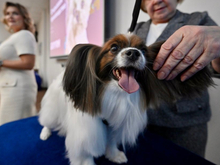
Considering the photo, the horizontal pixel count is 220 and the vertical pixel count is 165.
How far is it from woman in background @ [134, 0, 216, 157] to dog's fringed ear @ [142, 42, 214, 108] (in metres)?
0.22

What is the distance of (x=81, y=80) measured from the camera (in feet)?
1.86

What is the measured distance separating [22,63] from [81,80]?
1.22 meters

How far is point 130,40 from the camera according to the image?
0.58 metres

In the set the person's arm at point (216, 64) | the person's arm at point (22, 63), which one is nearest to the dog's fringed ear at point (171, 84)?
the person's arm at point (216, 64)

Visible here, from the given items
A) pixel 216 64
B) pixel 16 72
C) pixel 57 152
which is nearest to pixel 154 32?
→ pixel 216 64

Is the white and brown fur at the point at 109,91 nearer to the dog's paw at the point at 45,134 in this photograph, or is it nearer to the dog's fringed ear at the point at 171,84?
the dog's fringed ear at the point at 171,84

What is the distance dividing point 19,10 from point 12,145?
1491mm

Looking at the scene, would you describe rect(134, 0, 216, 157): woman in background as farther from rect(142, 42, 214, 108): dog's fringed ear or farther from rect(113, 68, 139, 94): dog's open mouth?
rect(113, 68, 139, 94): dog's open mouth

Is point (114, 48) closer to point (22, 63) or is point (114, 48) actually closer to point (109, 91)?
point (109, 91)

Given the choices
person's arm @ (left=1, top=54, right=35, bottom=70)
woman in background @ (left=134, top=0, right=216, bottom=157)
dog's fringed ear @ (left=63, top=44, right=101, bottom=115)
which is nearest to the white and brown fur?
dog's fringed ear @ (left=63, top=44, right=101, bottom=115)

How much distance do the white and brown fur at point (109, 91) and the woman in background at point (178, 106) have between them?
0.82ft

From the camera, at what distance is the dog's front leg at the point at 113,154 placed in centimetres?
75

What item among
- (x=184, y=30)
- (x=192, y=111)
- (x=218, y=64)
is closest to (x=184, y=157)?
(x=192, y=111)

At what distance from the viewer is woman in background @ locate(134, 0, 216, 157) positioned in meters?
0.84
